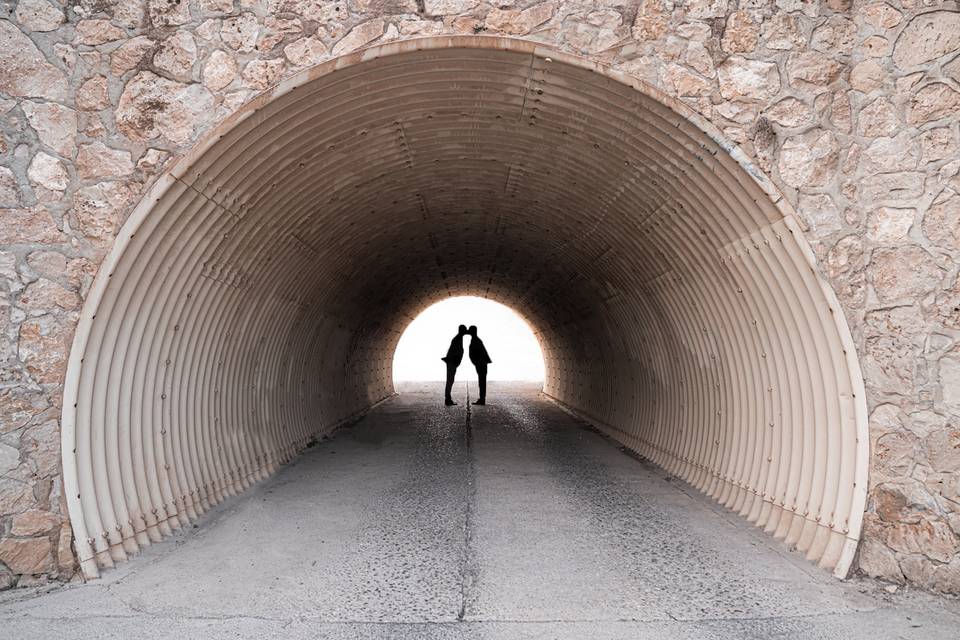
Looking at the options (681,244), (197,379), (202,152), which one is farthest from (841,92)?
(197,379)

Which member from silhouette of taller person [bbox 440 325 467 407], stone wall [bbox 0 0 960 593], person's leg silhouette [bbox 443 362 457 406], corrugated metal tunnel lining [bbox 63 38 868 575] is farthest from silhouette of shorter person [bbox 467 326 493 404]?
stone wall [bbox 0 0 960 593]

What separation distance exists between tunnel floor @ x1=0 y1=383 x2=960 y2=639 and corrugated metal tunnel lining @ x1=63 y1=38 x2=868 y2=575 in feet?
1.25

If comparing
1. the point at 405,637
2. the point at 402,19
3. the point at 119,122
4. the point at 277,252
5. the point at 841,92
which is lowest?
the point at 405,637

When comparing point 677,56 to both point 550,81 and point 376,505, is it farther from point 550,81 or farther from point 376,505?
point 376,505

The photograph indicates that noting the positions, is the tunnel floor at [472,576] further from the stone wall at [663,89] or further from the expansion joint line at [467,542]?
the stone wall at [663,89]

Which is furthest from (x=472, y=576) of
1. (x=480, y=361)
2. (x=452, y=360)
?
(x=480, y=361)

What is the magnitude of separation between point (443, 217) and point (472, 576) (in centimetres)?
530

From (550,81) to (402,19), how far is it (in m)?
1.15

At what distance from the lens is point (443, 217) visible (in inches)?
351

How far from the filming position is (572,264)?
957 centimetres

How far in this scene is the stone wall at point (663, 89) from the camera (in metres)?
4.49

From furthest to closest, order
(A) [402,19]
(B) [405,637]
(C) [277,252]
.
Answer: (C) [277,252], (A) [402,19], (B) [405,637]

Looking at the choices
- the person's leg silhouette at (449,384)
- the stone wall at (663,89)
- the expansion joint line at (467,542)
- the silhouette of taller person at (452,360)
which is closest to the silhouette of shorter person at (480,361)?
the silhouette of taller person at (452,360)

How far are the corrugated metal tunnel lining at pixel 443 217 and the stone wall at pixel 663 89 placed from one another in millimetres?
169
